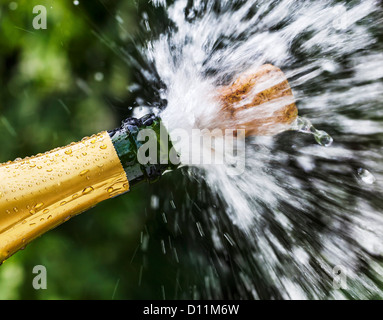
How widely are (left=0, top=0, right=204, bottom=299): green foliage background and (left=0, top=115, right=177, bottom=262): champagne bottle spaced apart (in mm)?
350

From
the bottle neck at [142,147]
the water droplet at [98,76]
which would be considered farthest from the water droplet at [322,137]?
the water droplet at [98,76]

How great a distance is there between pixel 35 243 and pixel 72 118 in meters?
0.28

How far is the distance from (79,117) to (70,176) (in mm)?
434

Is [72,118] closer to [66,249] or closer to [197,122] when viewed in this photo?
[66,249]

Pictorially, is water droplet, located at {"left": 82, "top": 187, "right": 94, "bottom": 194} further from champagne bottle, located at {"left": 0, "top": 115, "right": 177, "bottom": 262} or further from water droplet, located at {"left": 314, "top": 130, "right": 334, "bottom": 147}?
water droplet, located at {"left": 314, "top": 130, "right": 334, "bottom": 147}

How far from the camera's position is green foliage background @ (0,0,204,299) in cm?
84

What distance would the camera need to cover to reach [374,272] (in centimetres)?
73

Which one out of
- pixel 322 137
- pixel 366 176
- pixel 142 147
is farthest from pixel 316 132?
pixel 142 147

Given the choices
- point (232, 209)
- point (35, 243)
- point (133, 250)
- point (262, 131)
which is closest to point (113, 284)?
point (133, 250)

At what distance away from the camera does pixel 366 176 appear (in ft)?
2.48

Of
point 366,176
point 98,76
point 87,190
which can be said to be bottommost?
point 366,176

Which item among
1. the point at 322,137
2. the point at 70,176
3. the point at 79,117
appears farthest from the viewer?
the point at 79,117

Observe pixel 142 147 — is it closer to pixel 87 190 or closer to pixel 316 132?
pixel 87 190

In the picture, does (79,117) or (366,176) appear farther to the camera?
(79,117)
